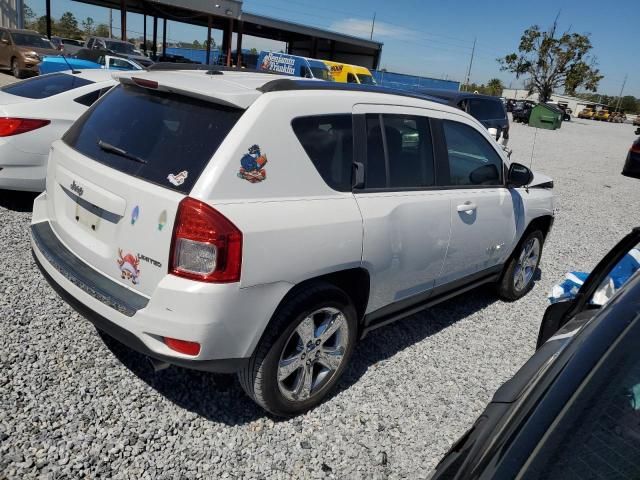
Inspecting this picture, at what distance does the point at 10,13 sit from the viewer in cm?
2912

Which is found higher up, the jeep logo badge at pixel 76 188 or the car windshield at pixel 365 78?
the car windshield at pixel 365 78

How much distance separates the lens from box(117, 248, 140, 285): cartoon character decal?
2393 mm

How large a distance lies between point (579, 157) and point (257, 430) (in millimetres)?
19168

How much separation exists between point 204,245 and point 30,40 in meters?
24.0

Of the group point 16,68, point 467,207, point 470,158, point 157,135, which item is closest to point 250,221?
point 157,135

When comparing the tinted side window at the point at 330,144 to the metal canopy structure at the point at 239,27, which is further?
the metal canopy structure at the point at 239,27

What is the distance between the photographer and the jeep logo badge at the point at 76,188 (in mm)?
2711

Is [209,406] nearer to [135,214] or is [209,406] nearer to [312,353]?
[312,353]

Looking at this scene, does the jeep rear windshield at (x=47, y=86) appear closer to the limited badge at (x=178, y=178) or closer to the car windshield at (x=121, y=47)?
the limited badge at (x=178, y=178)

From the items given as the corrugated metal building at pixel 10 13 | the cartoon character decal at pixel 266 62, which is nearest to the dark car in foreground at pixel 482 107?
the cartoon character decal at pixel 266 62

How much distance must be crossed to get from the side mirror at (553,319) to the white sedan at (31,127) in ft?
16.3

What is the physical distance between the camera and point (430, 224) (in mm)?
3266

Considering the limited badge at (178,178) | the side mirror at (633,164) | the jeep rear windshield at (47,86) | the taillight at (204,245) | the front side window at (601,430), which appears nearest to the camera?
the front side window at (601,430)

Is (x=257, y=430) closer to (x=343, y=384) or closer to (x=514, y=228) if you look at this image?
(x=343, y=384)
